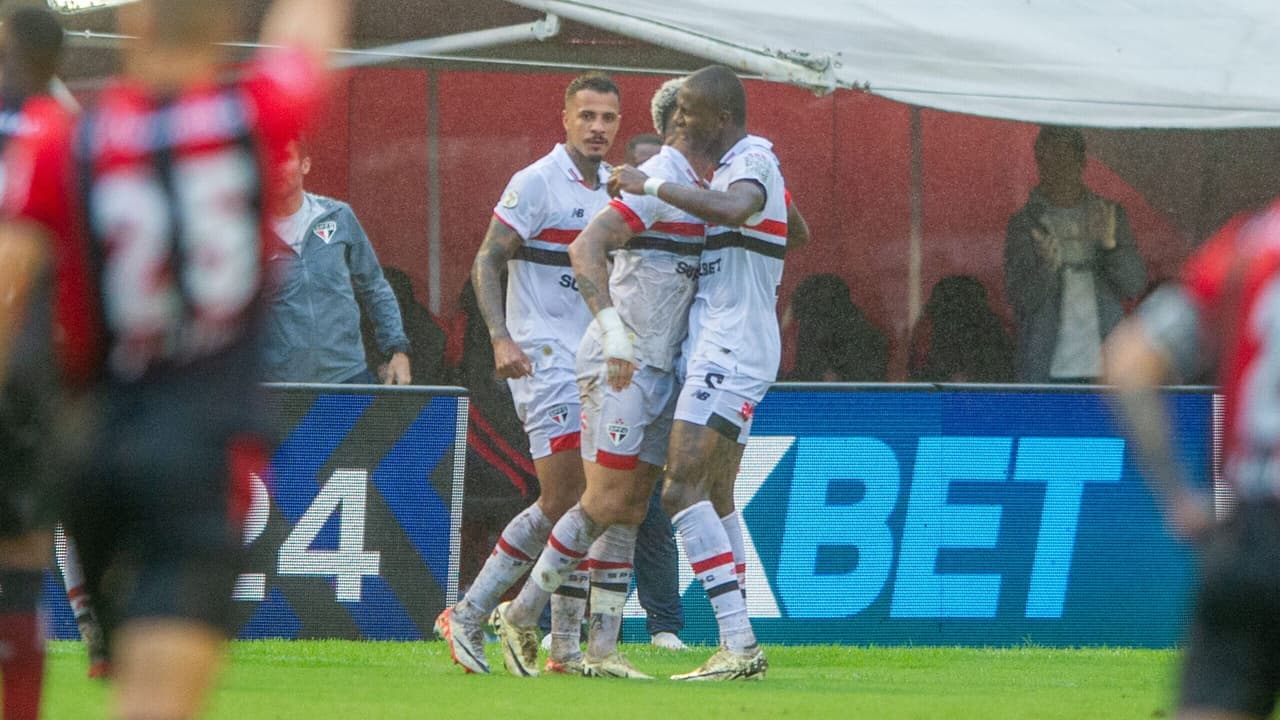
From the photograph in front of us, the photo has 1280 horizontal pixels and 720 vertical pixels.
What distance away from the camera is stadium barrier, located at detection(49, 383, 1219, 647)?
888 cm

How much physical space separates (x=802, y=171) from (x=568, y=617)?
14.0ft

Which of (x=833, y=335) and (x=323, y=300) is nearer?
(x=323, y=300)

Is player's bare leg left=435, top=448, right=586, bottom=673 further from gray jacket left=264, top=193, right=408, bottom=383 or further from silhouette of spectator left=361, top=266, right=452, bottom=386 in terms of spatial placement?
silhouette of spectator left=361, top=266, right=452, bottom=386

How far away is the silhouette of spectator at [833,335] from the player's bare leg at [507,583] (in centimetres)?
337

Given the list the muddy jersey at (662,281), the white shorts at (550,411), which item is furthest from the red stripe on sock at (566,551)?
the muddy jersey at (662,281)

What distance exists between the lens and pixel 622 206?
7.67 m

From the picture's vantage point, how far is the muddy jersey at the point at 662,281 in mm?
7801

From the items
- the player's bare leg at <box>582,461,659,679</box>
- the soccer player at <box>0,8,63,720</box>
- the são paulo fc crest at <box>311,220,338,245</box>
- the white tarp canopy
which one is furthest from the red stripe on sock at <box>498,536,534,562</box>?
the white tarp canopy

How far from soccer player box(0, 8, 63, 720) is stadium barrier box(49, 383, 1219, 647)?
3275mm

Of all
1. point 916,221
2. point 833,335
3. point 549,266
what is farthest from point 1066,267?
point 549,266

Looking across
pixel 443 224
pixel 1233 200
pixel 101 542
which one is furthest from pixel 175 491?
pixel 1233 200

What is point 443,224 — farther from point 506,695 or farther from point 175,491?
point 175,491

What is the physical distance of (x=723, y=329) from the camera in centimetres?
766

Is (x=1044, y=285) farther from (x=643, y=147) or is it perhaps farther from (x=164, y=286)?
(x=164, y=286)
